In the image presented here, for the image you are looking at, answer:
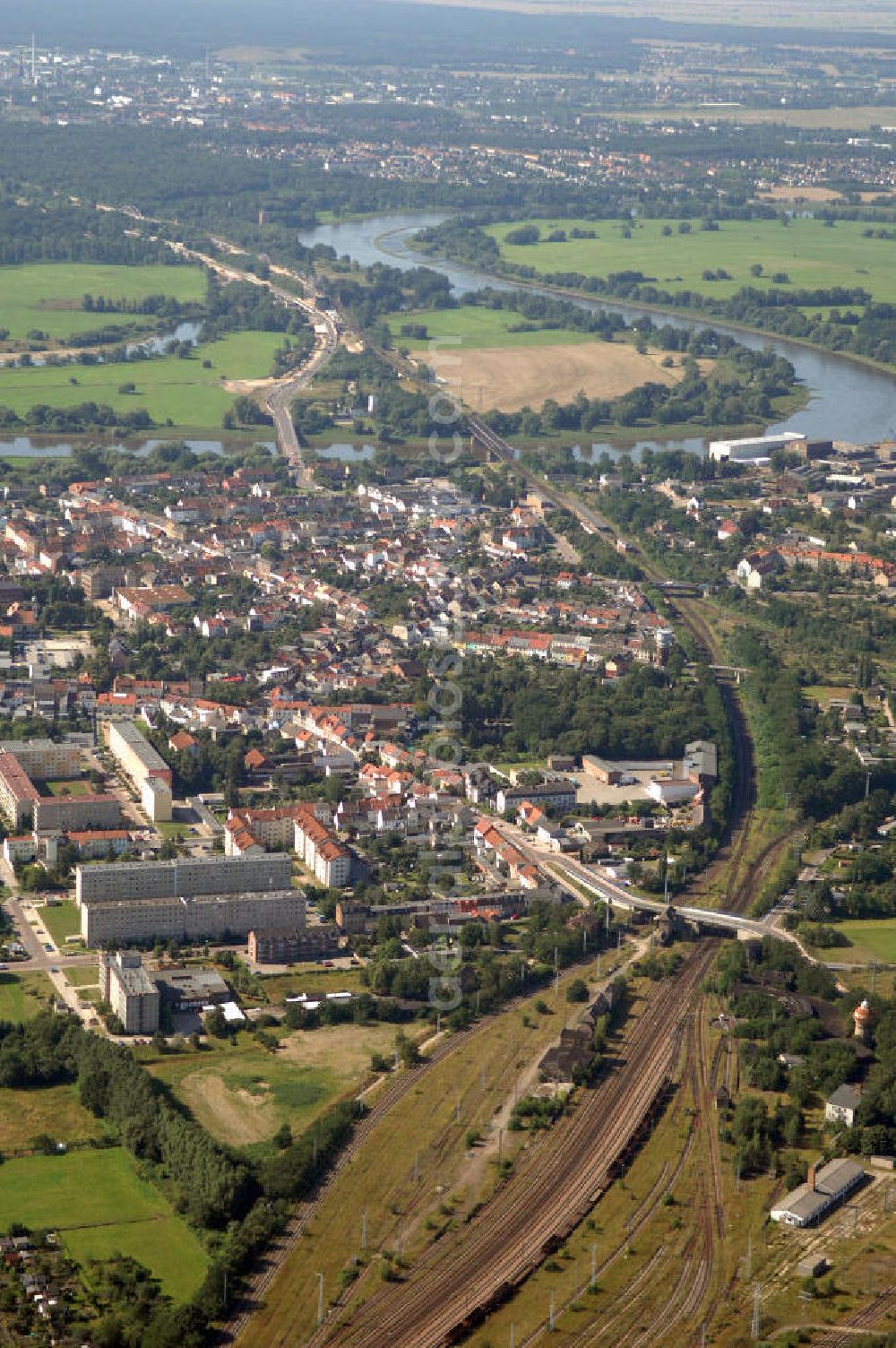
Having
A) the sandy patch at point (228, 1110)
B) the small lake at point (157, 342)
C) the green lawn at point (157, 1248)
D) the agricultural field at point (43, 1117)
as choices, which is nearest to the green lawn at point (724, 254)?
the small lake at point (157, 342)

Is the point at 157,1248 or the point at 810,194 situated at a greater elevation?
the point at 810,194

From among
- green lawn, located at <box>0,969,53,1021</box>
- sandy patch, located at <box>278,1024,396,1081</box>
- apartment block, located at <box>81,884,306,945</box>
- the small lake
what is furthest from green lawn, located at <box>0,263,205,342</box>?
sandy patch, located at <box>278,1024,396,1081</box>

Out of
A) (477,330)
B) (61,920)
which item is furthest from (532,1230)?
(477,330)

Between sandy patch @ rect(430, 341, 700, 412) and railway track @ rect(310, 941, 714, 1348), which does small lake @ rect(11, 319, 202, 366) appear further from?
railway track @ rect(310, 941, 714, 1348)

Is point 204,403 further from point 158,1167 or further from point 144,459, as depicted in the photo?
point 158,1167

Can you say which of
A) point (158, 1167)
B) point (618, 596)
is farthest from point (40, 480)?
point (158, 1167)

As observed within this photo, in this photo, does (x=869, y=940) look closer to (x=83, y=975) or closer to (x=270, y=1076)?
(x=270, y=1076)

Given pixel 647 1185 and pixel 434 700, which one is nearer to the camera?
pixel 647 1185
